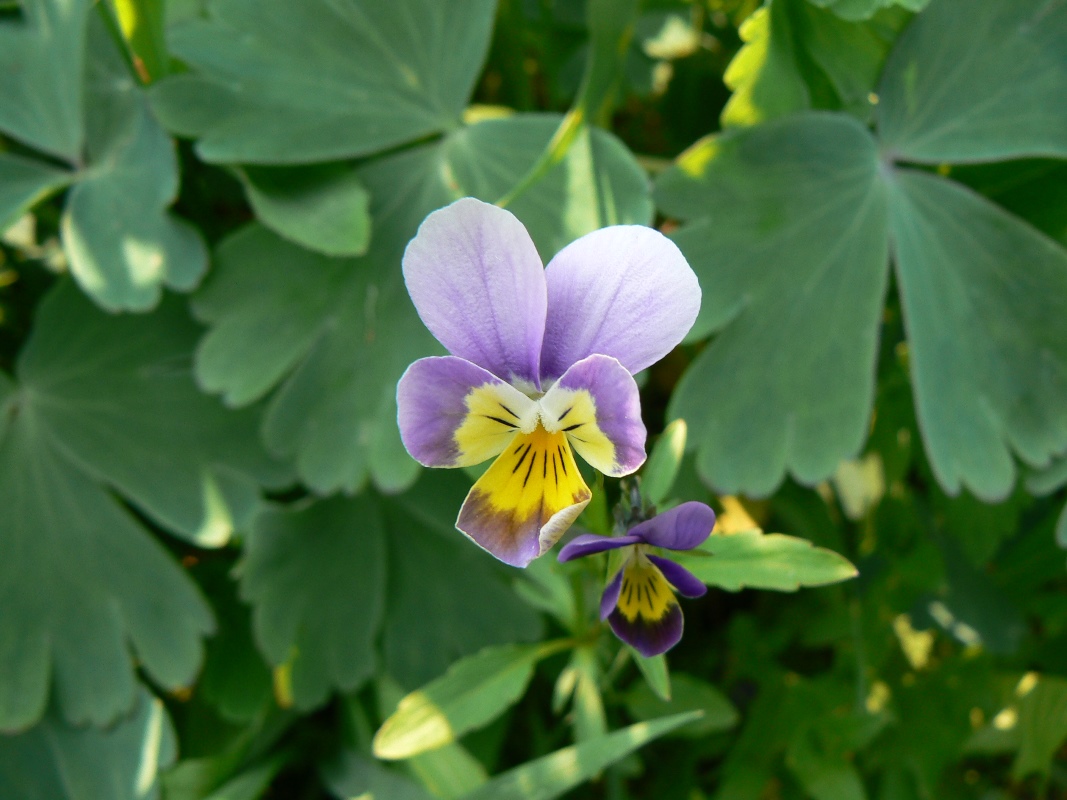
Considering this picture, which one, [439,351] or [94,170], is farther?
[94,170]

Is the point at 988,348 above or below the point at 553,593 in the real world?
above

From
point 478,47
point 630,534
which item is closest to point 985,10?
point 478,47

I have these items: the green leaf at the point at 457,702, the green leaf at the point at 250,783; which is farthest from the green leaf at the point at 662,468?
the green leaf at the point at 250,783

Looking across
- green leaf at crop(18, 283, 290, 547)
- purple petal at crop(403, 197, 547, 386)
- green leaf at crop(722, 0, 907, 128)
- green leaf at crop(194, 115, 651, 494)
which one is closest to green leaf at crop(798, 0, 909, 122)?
green leaf at crop(722, 0, 907, 128)

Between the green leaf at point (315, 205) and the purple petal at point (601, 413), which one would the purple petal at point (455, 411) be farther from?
the green leaf at point (315, 205)

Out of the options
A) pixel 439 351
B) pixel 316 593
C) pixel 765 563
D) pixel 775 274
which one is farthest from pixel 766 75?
A: pixel 316 593

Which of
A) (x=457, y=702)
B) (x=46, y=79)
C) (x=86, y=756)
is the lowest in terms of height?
(x=86, y=756)

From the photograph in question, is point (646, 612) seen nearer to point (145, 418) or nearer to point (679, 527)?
point (679, 527)
